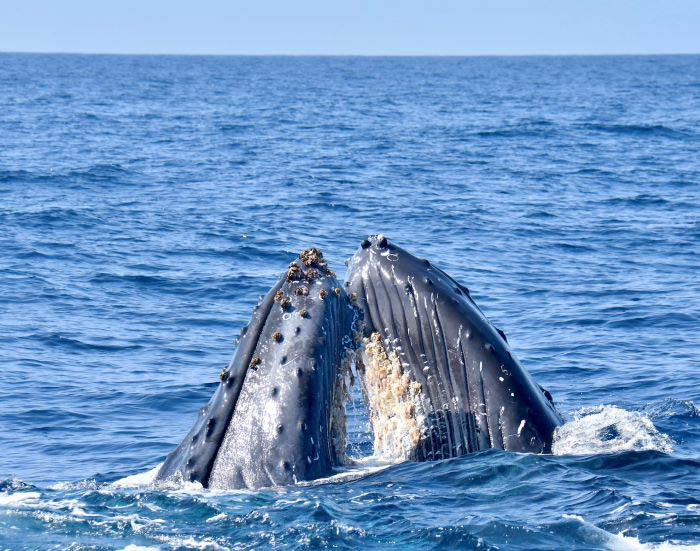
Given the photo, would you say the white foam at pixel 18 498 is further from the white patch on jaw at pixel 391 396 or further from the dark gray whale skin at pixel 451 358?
the dark gray whale skin at pixel 451 358

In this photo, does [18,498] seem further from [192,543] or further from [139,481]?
[192,543]

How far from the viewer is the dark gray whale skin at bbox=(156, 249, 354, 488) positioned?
8.80 meters

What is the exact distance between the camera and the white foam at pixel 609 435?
403 inches

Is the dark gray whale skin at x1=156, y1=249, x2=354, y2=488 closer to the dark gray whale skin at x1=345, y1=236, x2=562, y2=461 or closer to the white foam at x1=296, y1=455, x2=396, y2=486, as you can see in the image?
the white foam at x1=296, y1=455, x2=396, y2=486

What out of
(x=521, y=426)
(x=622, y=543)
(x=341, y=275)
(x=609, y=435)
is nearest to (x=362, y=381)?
(x=521, y=426)

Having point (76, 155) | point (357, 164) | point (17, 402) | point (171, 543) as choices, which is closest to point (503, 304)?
point (17, 402)

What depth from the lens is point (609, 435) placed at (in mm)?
11586

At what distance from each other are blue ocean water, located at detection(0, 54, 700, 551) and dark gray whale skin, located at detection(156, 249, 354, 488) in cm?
20

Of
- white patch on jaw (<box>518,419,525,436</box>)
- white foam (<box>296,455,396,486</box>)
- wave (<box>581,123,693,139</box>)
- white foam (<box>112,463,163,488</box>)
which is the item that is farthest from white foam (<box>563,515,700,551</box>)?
wave (<box>581,123,693,139</box>)

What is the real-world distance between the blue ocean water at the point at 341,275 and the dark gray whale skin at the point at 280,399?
20 cm

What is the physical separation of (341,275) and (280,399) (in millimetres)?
12928

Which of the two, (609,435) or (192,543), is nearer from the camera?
(192,543)

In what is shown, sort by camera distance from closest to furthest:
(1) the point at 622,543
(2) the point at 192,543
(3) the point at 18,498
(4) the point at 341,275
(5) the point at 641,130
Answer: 1. (1) the point at 622,543
2. (2) the point at 192,543
3. (3) the point at 18,498
4. (4) the point at 341,275
5. (5) the point at 641,130

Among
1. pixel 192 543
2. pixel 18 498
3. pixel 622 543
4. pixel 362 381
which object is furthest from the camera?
pixel 18 498
